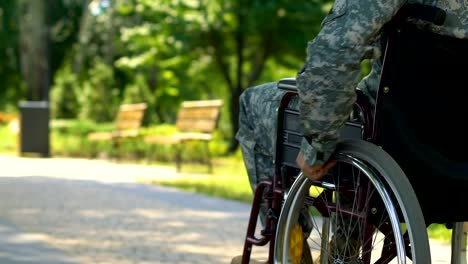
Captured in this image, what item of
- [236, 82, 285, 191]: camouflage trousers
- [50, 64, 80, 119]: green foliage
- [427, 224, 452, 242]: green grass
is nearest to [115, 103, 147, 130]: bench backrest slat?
[50, 64, 80, 119]: green foliage

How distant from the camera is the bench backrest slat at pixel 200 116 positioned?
52.8 feet

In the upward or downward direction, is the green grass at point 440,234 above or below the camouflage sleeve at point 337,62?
below

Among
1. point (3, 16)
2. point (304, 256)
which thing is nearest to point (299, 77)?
point (304, 256)

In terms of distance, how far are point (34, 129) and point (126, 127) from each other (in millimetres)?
1926

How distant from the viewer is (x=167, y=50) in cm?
2922

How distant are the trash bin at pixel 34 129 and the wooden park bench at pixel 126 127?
0.91 metres

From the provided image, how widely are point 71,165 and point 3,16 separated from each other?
23575 millimetres

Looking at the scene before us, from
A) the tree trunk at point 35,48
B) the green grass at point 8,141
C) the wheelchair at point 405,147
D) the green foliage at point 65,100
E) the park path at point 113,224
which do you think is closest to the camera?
the wheelchair at point 405,147

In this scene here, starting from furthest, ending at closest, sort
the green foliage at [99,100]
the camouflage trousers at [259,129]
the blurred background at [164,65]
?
the green foliage at [99,100], the blurred background at [164,65], the camouflage trousers at [259,129]

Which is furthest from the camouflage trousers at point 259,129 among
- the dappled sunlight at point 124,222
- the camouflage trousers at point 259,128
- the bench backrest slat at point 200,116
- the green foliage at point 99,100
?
the green foliage at point 99,100

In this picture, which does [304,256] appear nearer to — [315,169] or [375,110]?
[315,169]

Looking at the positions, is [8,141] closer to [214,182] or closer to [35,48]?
[35,48]

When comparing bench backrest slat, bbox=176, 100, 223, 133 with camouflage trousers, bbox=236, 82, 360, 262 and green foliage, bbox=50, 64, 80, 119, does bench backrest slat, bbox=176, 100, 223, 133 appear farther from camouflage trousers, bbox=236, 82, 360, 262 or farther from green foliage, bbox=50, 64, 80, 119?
camouflage trousers, bbox=236, 82, 360, 262

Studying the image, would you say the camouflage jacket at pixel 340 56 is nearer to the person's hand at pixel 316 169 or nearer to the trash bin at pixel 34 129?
the person's hand at pixel 316 169
